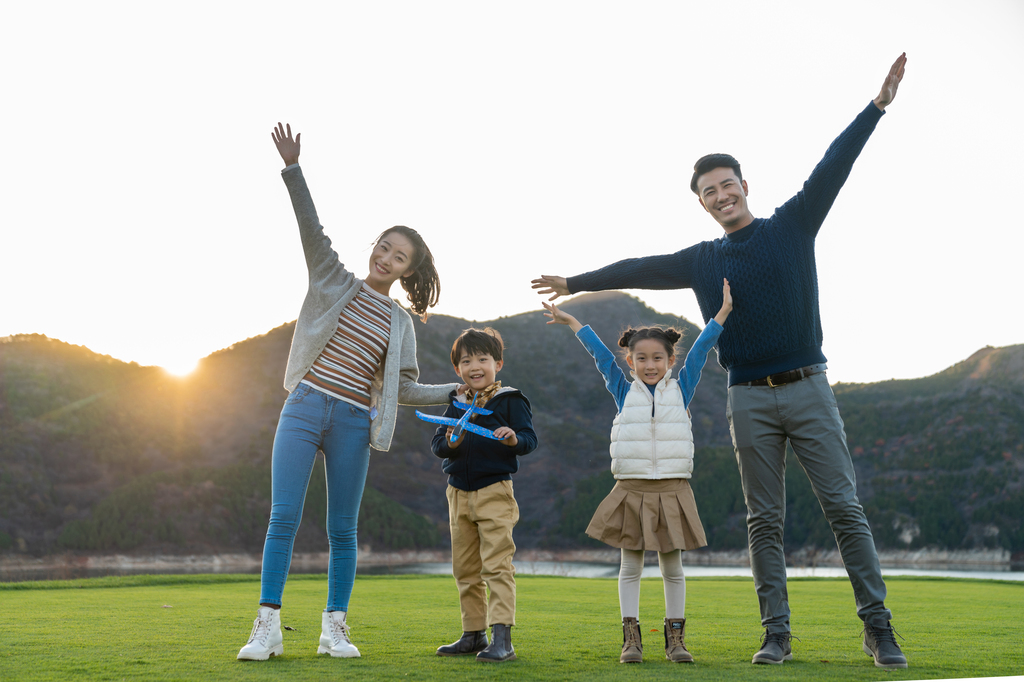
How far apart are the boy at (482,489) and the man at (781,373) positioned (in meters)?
0.92

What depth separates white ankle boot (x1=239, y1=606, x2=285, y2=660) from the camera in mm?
2586

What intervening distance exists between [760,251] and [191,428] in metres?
59.7

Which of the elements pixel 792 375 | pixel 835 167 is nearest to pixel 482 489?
pixel 792 375

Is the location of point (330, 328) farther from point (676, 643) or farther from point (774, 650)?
point (774, 650)

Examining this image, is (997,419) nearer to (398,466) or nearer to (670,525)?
(398,466)

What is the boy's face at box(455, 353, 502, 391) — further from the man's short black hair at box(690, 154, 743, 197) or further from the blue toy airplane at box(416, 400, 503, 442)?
the man's short black hair at box(690, 154, 743, 197)

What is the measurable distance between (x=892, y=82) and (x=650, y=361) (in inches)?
55.5

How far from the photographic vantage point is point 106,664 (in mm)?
2514

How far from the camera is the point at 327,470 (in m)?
2.99

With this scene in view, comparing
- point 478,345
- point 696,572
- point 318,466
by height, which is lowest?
point 696,572

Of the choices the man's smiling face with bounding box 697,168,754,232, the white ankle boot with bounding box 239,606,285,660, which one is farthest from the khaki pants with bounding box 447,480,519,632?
the man's smiling face with bounding box 697,168,754,232

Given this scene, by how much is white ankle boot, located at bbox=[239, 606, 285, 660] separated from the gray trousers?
5.83 feet

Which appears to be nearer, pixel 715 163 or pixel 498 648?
pixel 498 648

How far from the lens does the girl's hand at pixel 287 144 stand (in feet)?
9.81
